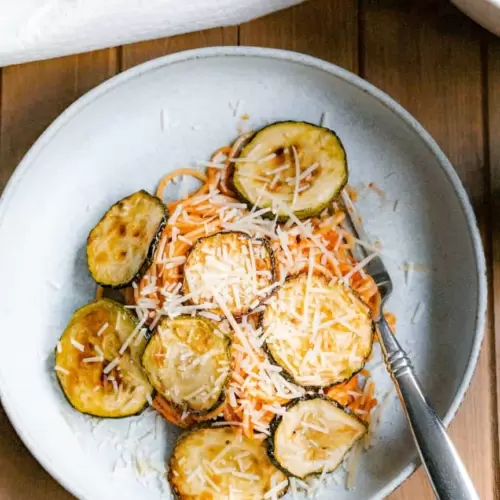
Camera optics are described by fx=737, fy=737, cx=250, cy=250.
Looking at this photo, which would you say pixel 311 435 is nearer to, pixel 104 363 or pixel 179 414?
pixel 179 414

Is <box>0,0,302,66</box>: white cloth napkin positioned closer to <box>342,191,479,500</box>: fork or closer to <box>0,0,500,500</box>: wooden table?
<box>0,0,500,500</box>: wooden table

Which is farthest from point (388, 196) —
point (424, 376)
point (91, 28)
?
point (91, 28)

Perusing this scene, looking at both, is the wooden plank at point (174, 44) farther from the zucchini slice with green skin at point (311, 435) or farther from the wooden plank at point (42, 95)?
the zucchini slice with green skin at point (311, 435)

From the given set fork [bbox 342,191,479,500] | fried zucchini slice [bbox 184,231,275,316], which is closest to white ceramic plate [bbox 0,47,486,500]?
fork [bbox 342,191,479,500]

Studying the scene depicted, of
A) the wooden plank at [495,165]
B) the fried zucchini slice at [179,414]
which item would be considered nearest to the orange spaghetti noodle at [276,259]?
the fried zucchini slice at [179,414]

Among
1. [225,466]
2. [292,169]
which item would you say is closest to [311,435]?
[225,466]

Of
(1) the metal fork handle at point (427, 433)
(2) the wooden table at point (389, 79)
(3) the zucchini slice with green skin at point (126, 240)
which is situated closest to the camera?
(1) the metal fork handle at point (427, 433)
